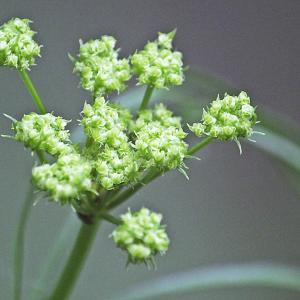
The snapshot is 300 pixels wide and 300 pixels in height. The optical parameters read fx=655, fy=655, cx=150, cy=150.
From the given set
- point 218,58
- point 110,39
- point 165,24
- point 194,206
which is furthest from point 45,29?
point 110,39

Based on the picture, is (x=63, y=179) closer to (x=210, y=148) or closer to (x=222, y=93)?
(x=222, y=93)

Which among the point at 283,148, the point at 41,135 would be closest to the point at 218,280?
the point at 283,148

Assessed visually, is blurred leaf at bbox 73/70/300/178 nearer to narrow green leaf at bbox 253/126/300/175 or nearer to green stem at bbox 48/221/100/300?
narrow green leaf at bbox 253/126/300/175

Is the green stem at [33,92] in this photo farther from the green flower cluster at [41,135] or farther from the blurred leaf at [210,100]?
the blurred leaf at [210,100]

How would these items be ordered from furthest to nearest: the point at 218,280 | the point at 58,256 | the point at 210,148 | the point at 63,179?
the point at 210,148, the point at 218,280, the point at 58,256, the point at 63,179

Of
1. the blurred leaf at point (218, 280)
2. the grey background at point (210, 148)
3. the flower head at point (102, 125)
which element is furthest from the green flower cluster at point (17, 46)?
the grey background at point (210, 148)

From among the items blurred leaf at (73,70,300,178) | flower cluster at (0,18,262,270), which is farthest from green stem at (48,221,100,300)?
blurred leaf at (73,70,300,178)
